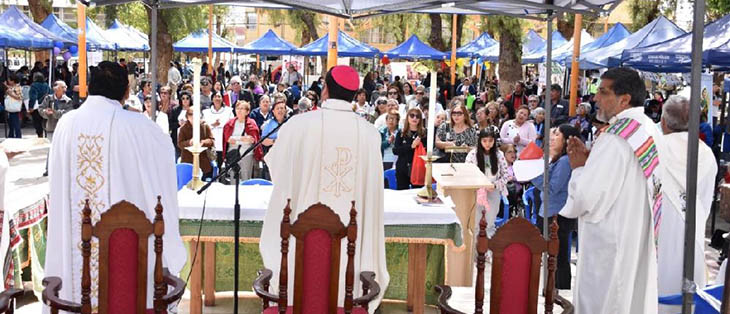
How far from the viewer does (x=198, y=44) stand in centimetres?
2702

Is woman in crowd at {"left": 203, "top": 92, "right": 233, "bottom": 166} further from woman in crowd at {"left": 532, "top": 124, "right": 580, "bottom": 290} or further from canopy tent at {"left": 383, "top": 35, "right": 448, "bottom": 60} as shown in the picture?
canopy tent at {"left": 383, "top": 35, "right": 448, "bottom": 60}

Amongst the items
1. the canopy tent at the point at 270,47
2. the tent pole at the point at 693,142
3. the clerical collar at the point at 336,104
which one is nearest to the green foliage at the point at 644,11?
the canopy tent at the point at 270,47

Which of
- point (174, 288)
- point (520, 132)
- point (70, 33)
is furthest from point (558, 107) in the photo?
point (70, 33)

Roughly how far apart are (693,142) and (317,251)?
5.97 feet

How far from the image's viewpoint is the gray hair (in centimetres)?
542

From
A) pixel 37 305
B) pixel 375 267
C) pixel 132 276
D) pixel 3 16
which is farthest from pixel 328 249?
pixel 3 16

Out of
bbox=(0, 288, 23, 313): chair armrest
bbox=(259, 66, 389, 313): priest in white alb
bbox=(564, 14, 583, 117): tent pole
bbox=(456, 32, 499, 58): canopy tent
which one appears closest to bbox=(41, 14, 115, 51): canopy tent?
bbox=(456, 32, 499, 58): canopy tent

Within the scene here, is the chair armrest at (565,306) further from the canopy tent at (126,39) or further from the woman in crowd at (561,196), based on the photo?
the canopy tent at (126,39)

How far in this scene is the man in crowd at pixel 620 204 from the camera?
4.44 m

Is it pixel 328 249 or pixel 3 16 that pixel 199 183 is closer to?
pixel 328 249

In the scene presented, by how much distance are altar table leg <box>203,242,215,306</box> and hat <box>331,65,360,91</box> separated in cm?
187

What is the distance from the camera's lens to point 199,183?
6.16 metres

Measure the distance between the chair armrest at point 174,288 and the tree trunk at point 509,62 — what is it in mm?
17904

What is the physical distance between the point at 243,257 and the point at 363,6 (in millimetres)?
2358
